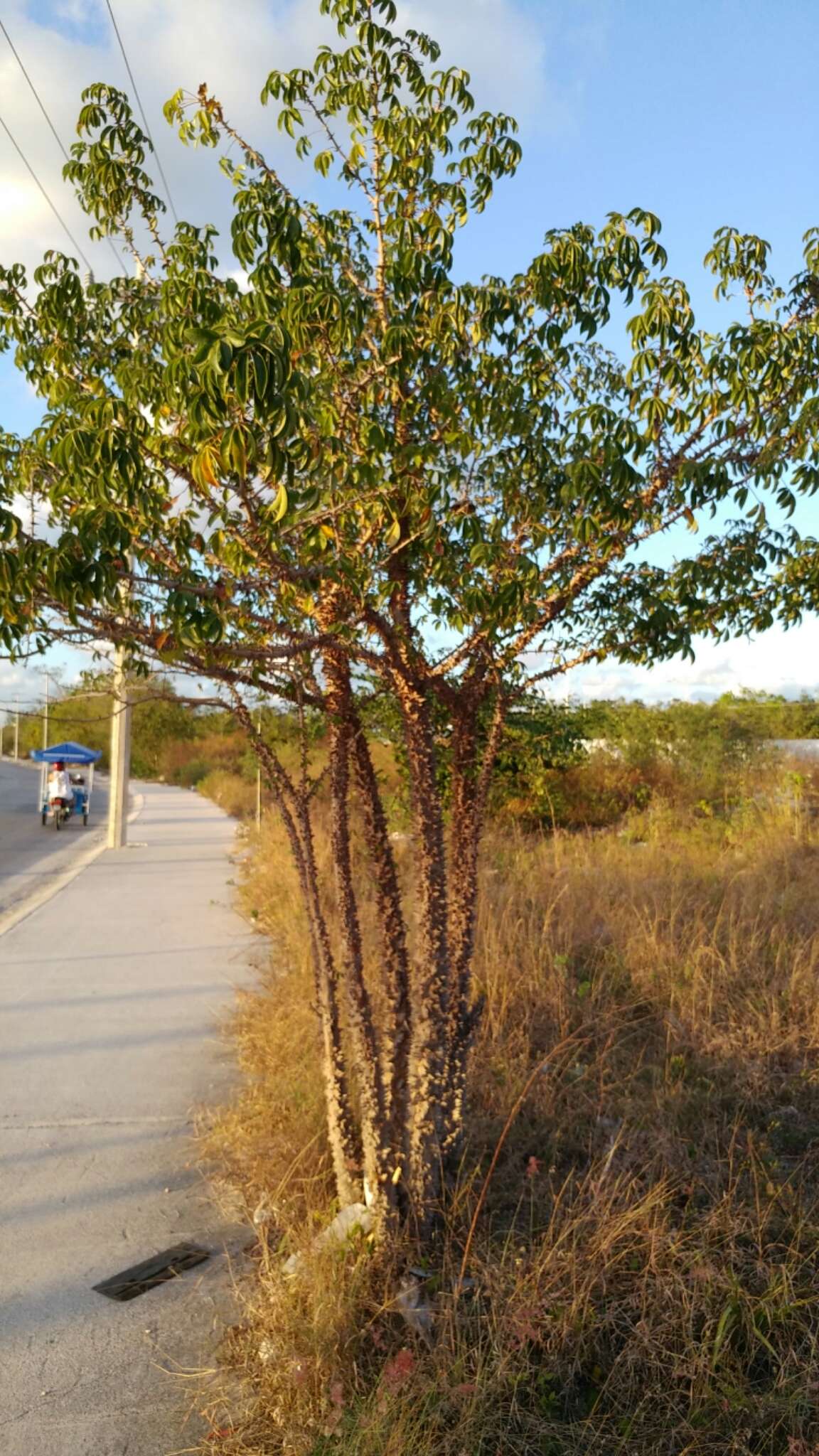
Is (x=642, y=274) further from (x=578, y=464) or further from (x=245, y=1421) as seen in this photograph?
(x=245, y=1421)

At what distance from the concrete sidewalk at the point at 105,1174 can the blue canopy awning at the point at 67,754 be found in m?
12.8

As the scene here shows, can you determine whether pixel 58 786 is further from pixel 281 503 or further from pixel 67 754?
pixel 281 503

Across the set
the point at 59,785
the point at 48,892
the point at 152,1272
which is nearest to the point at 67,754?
the point at 59,785

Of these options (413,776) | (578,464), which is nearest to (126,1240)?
(413,776)

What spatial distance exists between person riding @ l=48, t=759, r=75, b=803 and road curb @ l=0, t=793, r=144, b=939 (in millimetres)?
4246

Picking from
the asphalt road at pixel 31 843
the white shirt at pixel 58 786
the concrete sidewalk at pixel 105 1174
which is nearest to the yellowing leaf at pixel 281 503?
the concrete sidewalk at pixel 105 1174

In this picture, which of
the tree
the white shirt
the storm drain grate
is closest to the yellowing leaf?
the tree

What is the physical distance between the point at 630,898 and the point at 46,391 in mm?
4884

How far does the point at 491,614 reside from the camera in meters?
3.18

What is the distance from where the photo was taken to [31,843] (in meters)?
20.0

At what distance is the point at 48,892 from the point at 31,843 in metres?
7.62

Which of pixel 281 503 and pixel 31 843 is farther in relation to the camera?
pixel 31 843

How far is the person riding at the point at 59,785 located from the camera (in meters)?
23.2

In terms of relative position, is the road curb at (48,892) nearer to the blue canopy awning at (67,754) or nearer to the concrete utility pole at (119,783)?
the concrete utility pole at (119,783)
